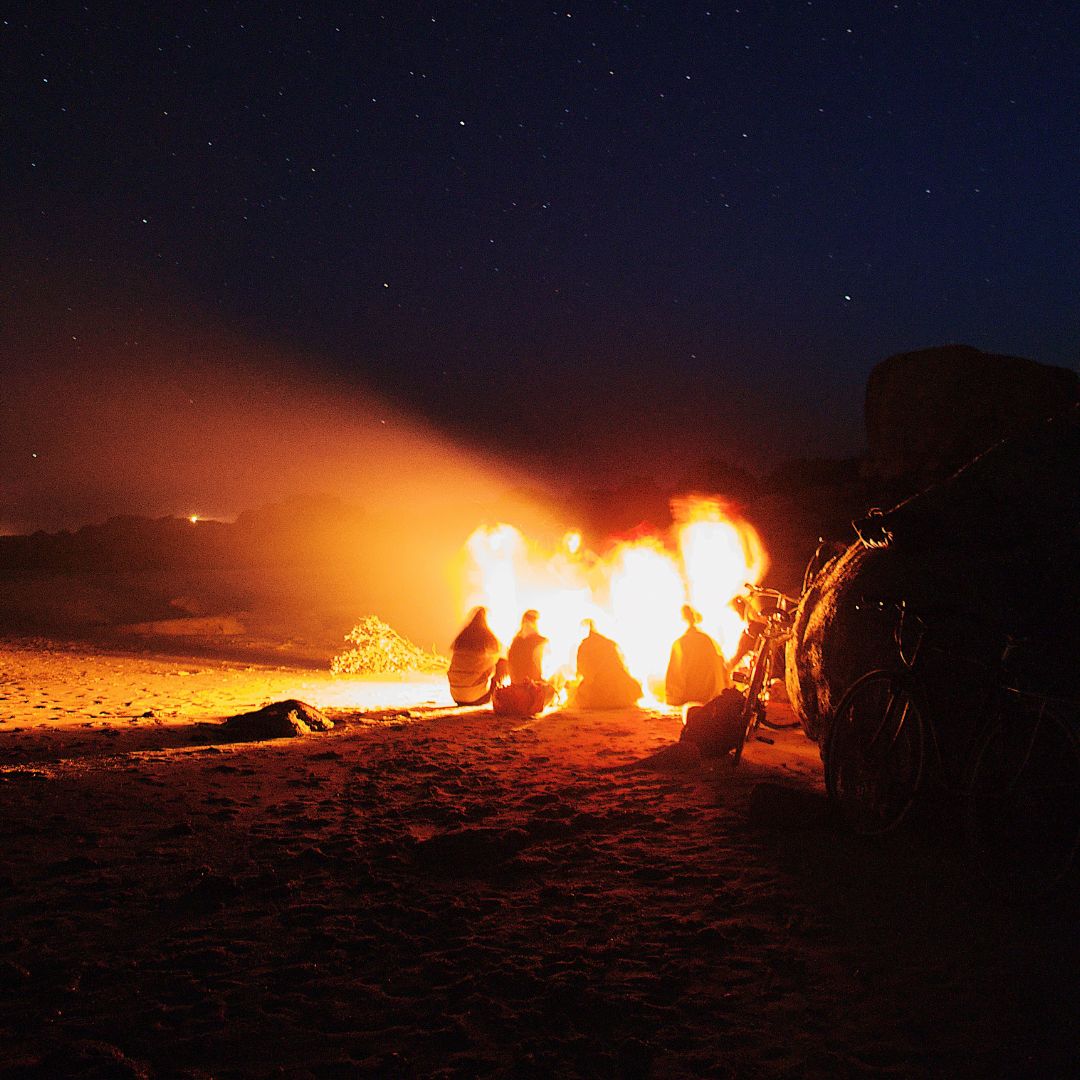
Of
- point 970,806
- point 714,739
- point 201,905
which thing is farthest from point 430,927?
point 714,739

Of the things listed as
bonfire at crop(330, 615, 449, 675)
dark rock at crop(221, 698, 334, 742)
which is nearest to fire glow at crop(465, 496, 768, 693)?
bonfire at crop(330, 615, 449, 675)

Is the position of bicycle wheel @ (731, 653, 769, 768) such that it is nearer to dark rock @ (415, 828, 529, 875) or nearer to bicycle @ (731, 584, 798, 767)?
bicycle @ (731, 584, 798, 767)

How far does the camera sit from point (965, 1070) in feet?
8.89

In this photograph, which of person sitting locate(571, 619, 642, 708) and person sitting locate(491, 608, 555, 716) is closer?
person sitting locate(491, 608, 555, 716)

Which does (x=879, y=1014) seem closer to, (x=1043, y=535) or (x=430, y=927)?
(x=430, y=927)

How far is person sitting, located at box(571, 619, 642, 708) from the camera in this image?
11668 millimetres

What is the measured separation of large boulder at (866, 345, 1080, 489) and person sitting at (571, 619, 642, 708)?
11213mm

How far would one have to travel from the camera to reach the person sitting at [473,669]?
41.5 ft

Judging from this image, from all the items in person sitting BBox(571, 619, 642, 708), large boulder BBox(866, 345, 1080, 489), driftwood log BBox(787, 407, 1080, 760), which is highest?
large boulder BBox(866, 345, 1080, 489)

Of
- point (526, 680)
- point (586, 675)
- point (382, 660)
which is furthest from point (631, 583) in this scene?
point (526, 680)

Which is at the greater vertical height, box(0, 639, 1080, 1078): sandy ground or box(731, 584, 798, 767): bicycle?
box(731, 584, 798, 767): bicycle

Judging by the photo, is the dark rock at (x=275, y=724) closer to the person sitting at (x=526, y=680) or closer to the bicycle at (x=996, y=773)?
the person sitting at (x=526, y=680)

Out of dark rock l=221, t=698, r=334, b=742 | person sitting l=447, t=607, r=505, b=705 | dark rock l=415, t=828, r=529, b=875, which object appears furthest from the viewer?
person sitting l=447, t=607, r=505, b=705

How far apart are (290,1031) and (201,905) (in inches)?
59.9
